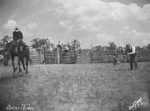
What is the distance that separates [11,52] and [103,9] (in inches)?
151

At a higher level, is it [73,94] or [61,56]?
[61,56]

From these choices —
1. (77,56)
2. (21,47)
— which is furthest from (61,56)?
(21,47)

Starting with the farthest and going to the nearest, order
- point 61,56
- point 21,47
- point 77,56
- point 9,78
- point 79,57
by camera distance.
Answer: point 79,57 → point 77,56 → point 61,56 → point 21,47 → point 9,78

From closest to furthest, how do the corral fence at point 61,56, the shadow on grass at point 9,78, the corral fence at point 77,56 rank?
1. the shadow on grass at point 9,78
2. the corral fence at point 61,56
3. the corral fence at point 77,56

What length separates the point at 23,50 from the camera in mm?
6258

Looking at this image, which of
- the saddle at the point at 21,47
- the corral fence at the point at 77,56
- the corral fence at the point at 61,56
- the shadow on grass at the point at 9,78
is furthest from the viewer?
the corral fence at the point at 77,56

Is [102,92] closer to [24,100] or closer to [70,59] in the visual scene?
[24,100]

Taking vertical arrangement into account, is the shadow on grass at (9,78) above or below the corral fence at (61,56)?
below

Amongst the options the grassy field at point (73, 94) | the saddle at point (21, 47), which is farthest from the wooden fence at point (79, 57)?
the grassy field at point (73, 94)

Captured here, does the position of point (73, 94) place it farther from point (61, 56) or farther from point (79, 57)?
point (79, 57)

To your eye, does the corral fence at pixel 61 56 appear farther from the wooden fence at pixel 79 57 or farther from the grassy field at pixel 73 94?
the grassy field at pixel 73 94

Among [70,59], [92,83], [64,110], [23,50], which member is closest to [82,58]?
[70,59]

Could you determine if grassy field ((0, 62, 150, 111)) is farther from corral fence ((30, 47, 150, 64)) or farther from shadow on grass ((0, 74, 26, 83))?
corral fence ((30, 47, 150, 64))

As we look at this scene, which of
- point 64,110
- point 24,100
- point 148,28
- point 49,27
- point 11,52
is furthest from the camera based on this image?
point 11,52
